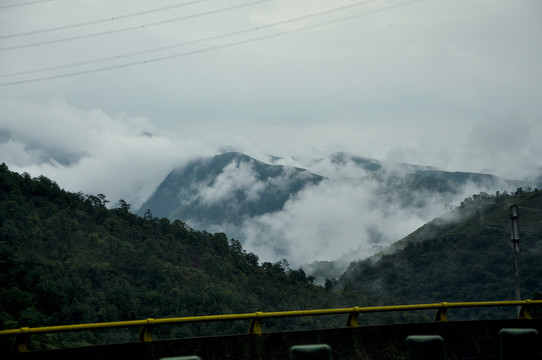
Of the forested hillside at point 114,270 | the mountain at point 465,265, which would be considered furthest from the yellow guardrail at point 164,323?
the mountain at point 465,265

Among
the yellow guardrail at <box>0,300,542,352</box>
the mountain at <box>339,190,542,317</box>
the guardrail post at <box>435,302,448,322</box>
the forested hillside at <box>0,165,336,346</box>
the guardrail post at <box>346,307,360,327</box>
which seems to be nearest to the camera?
the yellow guardrail at <box>0,300,542,352</box>

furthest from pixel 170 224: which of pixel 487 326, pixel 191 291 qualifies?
pixel 487 326

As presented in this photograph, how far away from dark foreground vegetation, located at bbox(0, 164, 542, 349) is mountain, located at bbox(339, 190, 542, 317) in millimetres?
362

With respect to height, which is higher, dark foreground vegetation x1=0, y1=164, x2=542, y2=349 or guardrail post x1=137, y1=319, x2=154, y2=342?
dark foreground vegetation x1=0, y1=164, x2=542, y2=349

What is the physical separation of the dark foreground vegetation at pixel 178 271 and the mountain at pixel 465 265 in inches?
14.3

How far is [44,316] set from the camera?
8494 cm

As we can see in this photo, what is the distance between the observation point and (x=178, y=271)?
131875mm

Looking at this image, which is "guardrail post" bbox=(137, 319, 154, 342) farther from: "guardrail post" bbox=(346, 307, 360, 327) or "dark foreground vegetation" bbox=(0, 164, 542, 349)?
"dark foreground vegetation" bbox=(0, 164, 542, 349)

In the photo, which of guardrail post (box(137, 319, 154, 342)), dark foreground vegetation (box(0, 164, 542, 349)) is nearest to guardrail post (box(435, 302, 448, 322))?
guardrail post (box(137, 319, 154, 342))

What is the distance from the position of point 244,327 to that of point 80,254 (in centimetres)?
4134

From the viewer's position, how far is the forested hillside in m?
93.4

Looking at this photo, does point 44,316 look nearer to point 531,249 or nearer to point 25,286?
point 25,286

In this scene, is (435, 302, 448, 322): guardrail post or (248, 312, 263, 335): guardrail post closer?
(248, 312, 263, 335): guardrail post

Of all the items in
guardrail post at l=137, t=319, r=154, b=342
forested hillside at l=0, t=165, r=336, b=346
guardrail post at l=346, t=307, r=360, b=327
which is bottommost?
guardrail post at l=137, t=319, r=154, b=342
